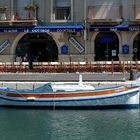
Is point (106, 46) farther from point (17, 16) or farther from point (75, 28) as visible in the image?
point (17, 16)

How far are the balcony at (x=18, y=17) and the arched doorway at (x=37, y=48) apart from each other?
179 centimetres

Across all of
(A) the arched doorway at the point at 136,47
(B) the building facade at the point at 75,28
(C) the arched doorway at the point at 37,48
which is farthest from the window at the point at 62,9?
(A) the arched doorway at the point at 136,47

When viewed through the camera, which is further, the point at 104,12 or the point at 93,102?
the point at 104,12

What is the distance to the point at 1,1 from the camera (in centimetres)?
4456

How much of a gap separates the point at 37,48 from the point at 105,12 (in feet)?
20.7

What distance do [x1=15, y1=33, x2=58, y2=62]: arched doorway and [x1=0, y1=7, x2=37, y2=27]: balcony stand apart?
1792 millimetres

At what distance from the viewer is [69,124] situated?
26.4 meters

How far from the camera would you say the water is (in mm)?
23734

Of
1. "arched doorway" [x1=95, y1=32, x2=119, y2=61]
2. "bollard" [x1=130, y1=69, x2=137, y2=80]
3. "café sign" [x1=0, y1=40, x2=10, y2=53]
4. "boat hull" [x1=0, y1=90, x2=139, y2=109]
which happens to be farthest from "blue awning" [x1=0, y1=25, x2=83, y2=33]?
"boat hull" [x1=0, y1=90, x2=139, y2=109]

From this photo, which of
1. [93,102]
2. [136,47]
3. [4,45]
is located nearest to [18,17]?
[4,45]

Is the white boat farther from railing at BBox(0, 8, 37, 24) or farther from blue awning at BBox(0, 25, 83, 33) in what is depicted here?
railing at BBox(0, 8, 37, 24)

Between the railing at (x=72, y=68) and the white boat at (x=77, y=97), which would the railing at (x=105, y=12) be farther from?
the white boat at (x=77, y=97)

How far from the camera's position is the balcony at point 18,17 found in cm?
4320

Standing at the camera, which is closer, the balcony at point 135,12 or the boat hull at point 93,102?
the boat hull at point 93,102
